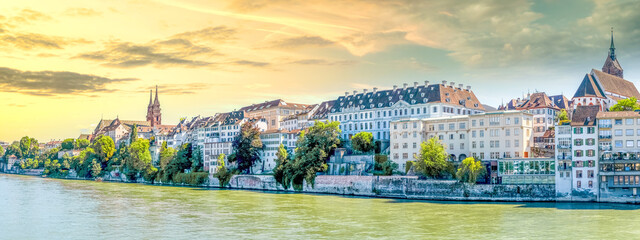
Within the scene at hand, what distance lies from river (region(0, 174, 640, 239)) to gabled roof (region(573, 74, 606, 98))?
39.0 metres

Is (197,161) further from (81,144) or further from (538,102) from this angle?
(81,144)

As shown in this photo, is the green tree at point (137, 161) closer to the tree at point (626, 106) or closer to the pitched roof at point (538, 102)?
the pitched roof at point (538, 102)

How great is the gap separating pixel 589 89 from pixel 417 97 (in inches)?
1007

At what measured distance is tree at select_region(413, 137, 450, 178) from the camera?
6347cm

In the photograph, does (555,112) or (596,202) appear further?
(555,112)

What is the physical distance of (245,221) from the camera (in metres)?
45.3

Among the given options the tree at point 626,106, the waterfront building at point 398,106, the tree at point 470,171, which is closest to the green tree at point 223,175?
the waterfront building at point 398,106

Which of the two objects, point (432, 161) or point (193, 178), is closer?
point (432, 161)

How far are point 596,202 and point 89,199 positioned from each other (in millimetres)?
50160

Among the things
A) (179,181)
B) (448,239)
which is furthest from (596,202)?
(179,181)

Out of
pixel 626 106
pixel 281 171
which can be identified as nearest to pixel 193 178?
pixel 281 171

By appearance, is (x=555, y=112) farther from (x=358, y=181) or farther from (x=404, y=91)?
(x=358, y=181)

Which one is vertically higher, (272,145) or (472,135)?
(472,135)

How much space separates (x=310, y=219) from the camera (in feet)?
151
